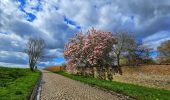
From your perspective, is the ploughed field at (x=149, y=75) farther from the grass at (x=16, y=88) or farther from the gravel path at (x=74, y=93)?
the grass at (x=16, y=88)

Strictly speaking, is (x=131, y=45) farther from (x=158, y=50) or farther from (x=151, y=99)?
(x=151, y=99)

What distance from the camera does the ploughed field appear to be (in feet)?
82.4

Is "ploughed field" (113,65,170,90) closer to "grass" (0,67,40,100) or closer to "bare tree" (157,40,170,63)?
"grass" (0,67,40,100)

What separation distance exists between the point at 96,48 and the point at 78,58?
5.81 meters

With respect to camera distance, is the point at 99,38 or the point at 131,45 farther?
the point at 131,45

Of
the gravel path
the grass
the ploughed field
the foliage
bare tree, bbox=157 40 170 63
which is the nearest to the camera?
the gravel path

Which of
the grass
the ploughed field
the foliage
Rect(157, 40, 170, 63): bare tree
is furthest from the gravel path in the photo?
Rect(157, 40, 170, 63): bare tree

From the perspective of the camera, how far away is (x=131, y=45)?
180ft

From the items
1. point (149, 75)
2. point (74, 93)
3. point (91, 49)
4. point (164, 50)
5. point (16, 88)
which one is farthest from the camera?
point (164, 50)

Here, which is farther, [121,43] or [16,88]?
[121,43]

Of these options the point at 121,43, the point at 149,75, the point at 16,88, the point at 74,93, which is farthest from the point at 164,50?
the point at 74,93

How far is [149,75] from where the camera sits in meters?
27.6

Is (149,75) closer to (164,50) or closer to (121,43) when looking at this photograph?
(121,43)

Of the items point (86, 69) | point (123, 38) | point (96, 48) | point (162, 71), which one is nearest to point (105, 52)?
point (96, 48)
